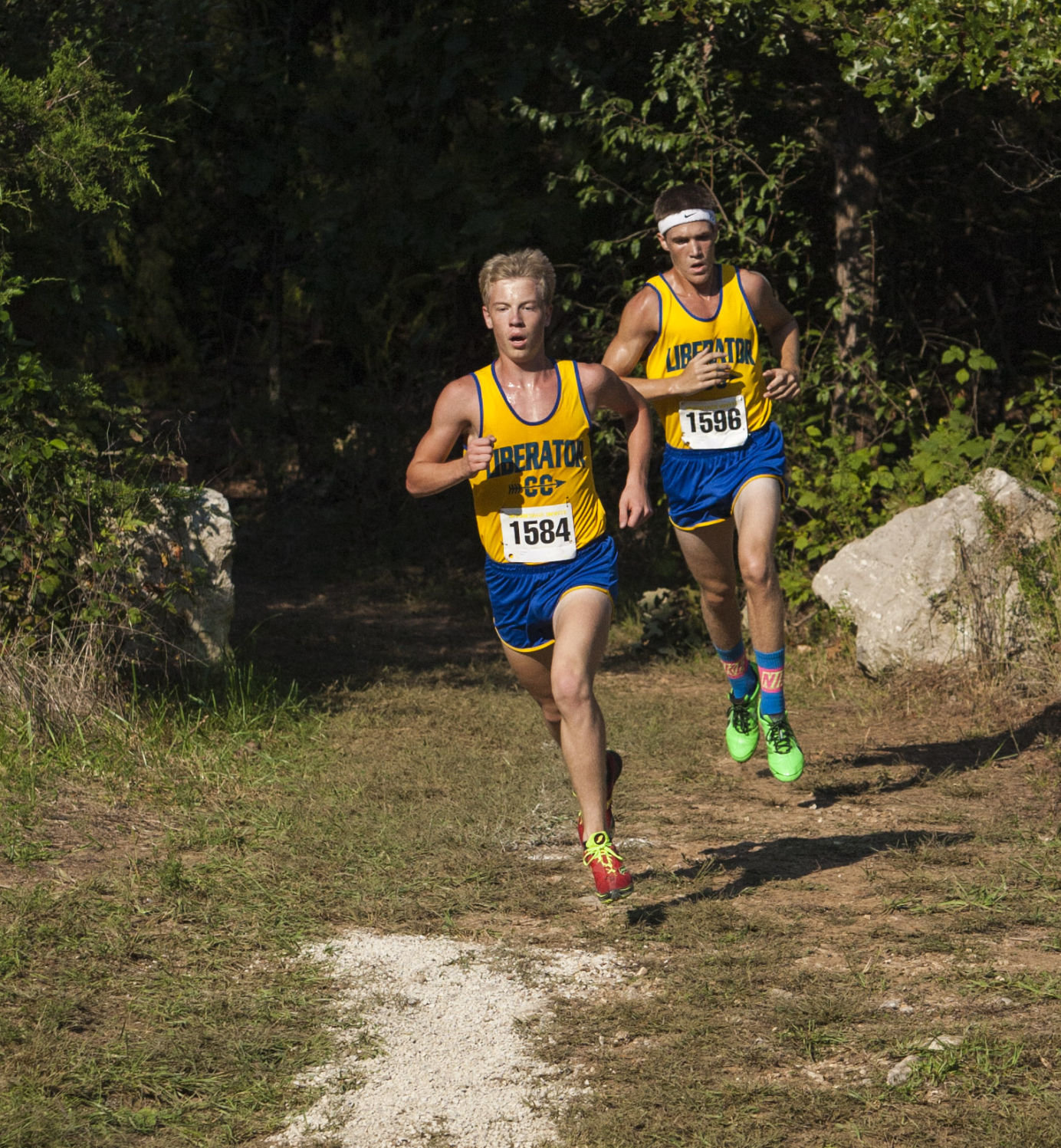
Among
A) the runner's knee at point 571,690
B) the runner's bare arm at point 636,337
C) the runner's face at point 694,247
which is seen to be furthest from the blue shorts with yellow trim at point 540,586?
the runner's face at point 694,247

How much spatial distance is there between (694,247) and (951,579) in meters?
2.76

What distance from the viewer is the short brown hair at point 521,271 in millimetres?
4543

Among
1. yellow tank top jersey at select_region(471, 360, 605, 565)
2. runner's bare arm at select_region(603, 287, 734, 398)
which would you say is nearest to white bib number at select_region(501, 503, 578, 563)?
yellow tank top jersey at select_region(471, 360, 605, 565)

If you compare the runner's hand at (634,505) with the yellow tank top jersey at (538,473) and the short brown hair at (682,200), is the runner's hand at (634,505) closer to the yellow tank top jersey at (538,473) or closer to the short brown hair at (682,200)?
the yellow tank top jersey at (538,473)

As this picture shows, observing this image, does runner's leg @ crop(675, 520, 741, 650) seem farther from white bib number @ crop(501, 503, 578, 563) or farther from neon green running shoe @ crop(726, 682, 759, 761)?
white bib number @ crop(501, 503, 578, 563)

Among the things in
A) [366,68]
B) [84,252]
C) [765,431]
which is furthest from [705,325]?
[366,68]

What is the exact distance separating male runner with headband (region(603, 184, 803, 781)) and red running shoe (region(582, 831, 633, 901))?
4.24ft

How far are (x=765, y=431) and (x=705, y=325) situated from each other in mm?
487

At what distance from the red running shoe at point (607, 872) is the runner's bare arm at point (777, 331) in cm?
197

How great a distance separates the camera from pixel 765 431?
579 centimetres

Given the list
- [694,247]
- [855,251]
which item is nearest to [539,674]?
[694,247]

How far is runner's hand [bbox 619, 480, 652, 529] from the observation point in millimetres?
4652

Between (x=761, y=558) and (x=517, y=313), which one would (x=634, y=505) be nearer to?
(x=517, y=313)

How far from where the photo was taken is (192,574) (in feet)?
23.1
